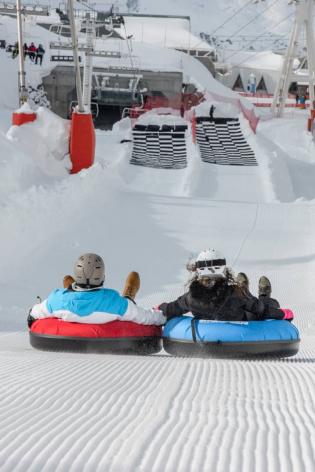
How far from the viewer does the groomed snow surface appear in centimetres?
312

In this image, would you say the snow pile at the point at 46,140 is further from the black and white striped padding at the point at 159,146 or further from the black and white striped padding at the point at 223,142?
the black and white striped padding at the point at 223,142

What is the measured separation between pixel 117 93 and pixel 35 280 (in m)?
35.6

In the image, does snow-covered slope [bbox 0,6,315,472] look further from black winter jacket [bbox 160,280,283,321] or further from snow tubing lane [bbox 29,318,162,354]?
black winter jacket [bbox 160,280,283,321]

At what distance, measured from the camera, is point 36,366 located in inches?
211

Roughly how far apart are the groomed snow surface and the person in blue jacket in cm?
43

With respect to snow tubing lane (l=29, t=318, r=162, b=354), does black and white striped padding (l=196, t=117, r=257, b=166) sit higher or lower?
lower

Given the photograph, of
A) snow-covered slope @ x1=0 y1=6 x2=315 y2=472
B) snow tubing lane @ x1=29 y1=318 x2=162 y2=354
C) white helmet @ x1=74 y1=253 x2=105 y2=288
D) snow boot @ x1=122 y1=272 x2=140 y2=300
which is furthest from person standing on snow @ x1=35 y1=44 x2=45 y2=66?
white helmet @ x1=74 y1=253 x2=105 y2=288

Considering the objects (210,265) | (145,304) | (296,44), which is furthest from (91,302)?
(296,44)

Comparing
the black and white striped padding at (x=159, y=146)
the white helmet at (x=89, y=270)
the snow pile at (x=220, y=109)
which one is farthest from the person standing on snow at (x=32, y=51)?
the white helmet at (x=89, y=270)

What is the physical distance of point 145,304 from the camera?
36.3ft

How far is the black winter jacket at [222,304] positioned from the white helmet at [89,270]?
2.19 ft

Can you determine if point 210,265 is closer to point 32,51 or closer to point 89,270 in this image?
point 89,270

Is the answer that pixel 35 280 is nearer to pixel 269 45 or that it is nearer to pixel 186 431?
pixel 186 431

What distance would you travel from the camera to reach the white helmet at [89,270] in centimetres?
659
